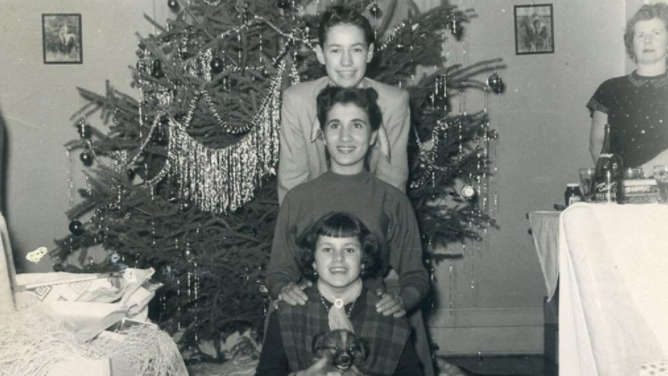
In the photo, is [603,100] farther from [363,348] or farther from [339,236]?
[363,348]

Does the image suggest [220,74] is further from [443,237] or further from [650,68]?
[650,68]

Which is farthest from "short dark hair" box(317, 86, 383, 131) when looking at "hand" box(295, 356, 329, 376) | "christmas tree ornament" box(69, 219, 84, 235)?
"christmas tree ornament" box(69, 219, 84, 235)

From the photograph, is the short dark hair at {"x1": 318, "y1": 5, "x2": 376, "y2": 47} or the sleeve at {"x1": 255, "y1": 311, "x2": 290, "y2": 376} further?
the short dark hair at {"x1": 318, "y1": 5, "x2": 376, "y2": 47}

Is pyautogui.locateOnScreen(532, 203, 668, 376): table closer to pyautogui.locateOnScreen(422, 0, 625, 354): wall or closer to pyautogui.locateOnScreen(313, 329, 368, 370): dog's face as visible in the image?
pyautogui.locateOnScreen(313, 329, 368, 370): dog's face

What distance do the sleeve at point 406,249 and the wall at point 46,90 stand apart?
2.32 metres

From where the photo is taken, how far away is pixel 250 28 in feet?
11.2

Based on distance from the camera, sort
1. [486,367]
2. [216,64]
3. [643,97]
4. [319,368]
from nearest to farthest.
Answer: [319,368]
[643,97]
[216,64]
[486,367]

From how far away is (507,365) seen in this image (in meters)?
3.87

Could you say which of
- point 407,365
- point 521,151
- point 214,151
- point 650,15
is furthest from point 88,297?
point 521,151

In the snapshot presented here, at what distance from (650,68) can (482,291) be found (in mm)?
1702

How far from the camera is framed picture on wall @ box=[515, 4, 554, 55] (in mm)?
4180

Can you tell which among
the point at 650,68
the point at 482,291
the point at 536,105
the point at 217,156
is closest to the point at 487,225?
the point at 482,291

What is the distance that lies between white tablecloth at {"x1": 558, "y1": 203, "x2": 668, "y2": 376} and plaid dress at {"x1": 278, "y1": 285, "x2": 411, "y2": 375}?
47 cm

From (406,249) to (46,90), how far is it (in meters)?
2.66
